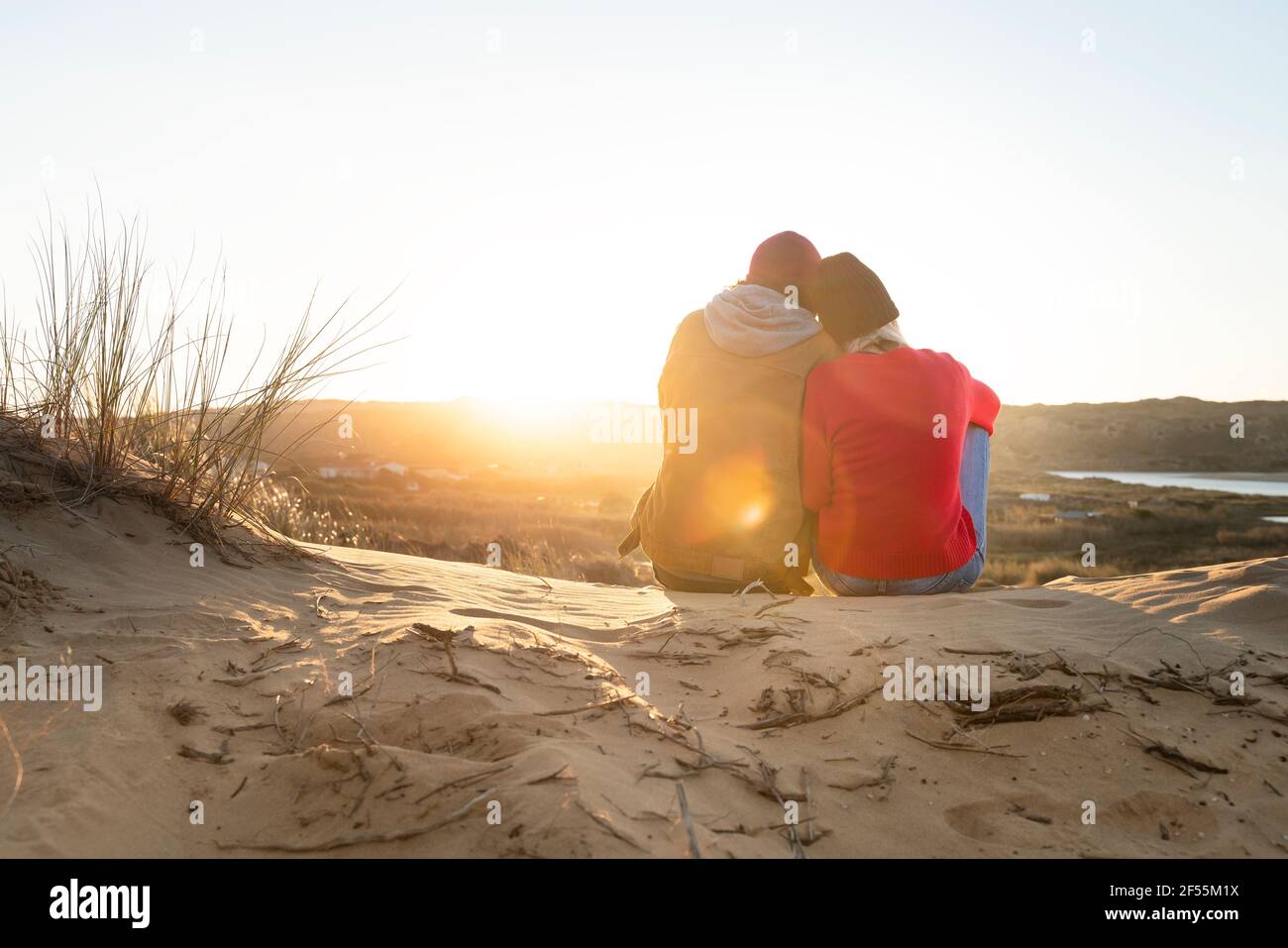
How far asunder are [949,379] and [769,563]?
140 cm

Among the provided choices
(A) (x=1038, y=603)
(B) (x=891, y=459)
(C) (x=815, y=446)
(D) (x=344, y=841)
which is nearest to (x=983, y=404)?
(B) (x=891, y=459)

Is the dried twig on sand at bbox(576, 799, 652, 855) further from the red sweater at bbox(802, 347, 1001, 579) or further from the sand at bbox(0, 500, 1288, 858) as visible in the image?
the red sweater at bbox(802, 347, 1001, 579)

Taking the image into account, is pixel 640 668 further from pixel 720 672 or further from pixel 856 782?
pixel 856 782

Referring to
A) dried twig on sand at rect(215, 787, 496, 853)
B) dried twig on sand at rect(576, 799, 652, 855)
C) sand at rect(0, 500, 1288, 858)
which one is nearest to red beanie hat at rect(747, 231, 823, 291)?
sand at rect(0, 500, 1288, 858)

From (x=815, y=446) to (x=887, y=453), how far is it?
1.36 ft

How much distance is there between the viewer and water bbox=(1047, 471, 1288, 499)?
36.5m

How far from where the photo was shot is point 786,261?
4.98 m

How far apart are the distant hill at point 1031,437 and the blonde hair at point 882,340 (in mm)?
40291

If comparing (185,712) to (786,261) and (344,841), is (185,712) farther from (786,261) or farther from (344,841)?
(786,261)

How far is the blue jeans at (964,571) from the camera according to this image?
4570 mm

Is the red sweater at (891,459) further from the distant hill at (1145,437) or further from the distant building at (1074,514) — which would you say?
the distant hill at (1145,437)

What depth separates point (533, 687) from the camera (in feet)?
10.1
